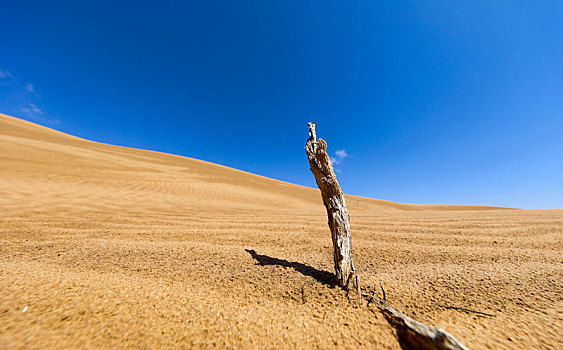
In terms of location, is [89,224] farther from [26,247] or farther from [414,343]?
[414,343]

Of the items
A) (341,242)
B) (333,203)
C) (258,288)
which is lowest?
(258,288)

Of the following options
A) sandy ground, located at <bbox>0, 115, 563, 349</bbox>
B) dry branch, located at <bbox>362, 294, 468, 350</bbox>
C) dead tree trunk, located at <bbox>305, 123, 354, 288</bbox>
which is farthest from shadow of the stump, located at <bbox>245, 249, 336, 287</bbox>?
dry branch, located at <bbox>362, 294, 468, 350</bbox>

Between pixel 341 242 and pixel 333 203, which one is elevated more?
pixel 333 203

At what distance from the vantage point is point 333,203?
1840mm

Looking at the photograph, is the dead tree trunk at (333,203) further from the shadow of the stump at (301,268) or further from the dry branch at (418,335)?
the dry branch at (418,335)

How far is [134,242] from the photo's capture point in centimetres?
281

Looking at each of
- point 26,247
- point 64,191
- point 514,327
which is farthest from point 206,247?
point 64,191

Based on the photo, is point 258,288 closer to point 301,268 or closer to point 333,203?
point 301,268

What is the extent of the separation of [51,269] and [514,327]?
12.0ft

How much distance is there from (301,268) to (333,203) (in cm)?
76

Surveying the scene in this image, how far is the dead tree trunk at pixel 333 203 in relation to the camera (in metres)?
→ 1.69

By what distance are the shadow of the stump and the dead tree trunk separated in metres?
0.14

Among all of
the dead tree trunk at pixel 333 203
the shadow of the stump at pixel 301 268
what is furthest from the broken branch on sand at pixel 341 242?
the shadow of the stump at pixel 301 268

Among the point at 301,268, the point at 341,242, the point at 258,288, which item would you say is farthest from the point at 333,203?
the point at 258,288
